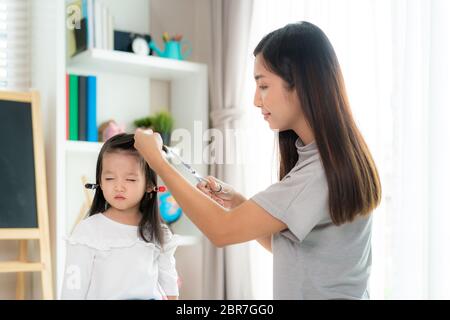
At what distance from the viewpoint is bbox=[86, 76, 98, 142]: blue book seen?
2.49 meters

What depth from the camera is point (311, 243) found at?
121cm

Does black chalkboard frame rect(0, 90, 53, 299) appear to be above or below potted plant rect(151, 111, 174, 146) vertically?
below

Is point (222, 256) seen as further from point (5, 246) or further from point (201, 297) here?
point (5, 246)

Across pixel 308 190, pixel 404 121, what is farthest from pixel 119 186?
pixel 404 121

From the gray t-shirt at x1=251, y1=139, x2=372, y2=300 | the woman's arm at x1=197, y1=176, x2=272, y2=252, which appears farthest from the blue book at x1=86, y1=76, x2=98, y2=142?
the gray t-shirt at x1=251, y1=139, x2=372, y2=300

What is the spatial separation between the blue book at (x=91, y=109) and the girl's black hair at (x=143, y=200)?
127 centimetres

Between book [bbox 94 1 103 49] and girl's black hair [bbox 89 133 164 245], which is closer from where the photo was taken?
girl's black hair [bbox 89 133 164 245]

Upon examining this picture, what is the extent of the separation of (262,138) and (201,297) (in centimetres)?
76

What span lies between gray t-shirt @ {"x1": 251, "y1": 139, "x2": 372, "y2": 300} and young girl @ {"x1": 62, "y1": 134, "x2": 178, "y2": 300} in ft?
0.69

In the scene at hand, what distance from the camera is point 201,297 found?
2.81 metres

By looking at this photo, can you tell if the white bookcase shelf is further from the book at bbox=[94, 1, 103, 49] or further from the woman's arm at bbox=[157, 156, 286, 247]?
the woman's arm at bbox=[157, 156, 286, 247]

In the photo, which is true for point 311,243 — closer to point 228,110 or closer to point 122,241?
point 122,241
